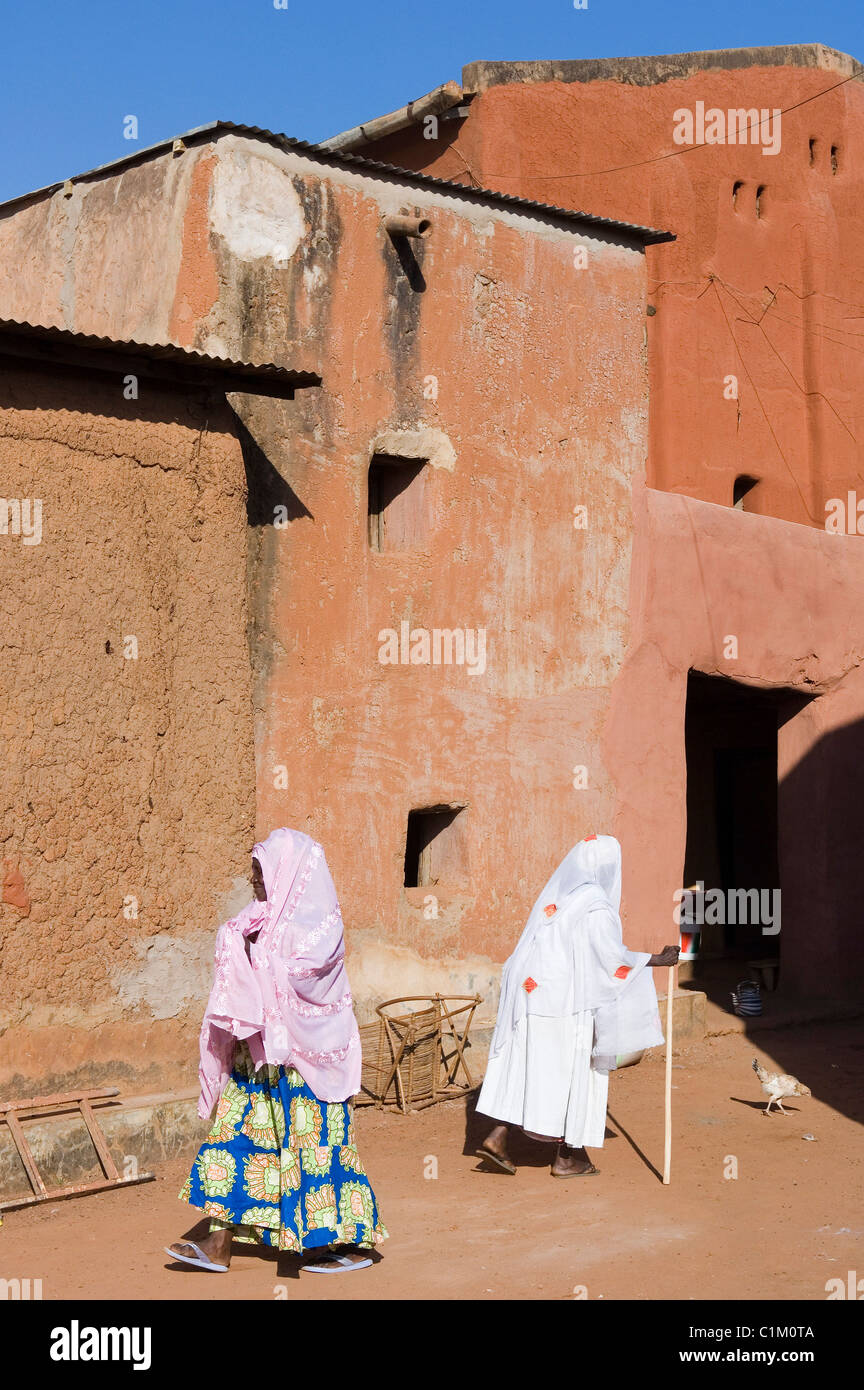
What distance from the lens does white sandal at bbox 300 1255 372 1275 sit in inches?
218

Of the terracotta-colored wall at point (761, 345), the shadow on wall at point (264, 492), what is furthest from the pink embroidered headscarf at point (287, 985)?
the terracotta-colored wall at point (761, 345)

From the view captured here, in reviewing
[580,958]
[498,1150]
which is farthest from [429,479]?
[498,1150]

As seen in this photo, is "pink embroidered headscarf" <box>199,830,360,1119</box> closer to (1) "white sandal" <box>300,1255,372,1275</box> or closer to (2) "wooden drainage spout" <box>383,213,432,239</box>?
(1) "white sandal" <box>300,1255,372,1275</box>

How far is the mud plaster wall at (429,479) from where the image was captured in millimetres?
8477

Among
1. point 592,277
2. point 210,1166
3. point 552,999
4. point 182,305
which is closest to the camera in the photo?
point 210,1166

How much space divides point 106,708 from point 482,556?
3236 mm

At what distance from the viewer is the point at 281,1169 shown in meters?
5.53

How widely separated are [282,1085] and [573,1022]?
1.93m

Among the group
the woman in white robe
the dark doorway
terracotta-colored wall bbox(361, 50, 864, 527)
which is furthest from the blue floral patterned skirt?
terracotta-colored wall bbox(361, 50, 864, 527)

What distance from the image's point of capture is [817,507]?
16156mm

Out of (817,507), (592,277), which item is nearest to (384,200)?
(592,277)

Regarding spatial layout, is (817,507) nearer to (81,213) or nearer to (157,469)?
(81,213)

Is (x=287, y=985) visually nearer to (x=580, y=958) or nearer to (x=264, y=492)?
(x=580, y=958)

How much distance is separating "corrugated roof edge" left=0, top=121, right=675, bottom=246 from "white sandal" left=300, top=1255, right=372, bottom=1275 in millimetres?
6035
